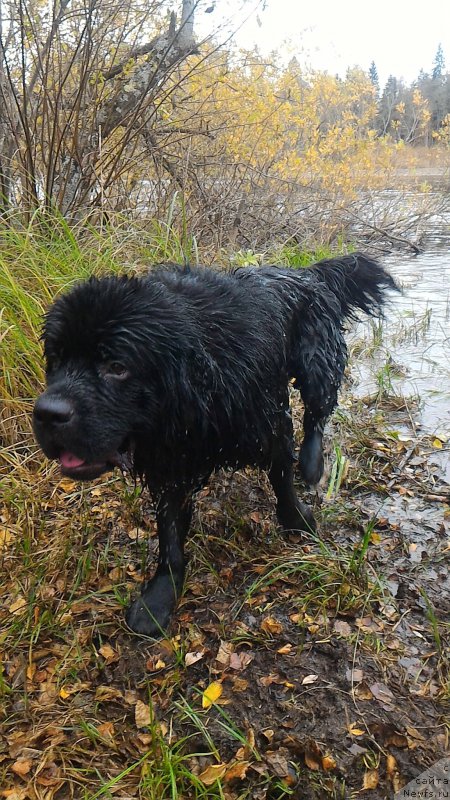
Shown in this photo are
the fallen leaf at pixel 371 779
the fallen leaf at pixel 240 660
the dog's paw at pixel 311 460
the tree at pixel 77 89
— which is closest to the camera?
the fallen leaf at pixel 371 779

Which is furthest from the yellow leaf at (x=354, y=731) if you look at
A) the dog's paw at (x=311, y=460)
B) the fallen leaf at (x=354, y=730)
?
the dog's paw at (x=311, y=460)

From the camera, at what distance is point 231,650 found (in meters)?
2.08

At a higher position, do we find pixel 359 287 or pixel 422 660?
pixel 359 287

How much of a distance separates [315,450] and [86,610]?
1443 millimetres

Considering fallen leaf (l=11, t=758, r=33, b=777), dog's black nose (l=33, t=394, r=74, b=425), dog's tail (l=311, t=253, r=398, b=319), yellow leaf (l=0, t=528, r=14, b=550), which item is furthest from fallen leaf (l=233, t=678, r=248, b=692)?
dog's tail (l=311, t=253, r=398, b=319)

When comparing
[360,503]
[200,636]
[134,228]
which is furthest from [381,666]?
[134,228]

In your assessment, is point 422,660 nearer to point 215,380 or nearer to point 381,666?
point 381,666

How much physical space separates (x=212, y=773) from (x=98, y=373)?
3.90 ft

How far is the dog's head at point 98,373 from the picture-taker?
168 cm

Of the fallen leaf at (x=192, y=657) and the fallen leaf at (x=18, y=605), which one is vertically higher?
the fallen leaf at (x=18, y=605)

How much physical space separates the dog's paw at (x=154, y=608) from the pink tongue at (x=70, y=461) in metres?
0.72

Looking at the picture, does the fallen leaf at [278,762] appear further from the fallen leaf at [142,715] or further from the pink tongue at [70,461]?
the pink tongue at [70,461]

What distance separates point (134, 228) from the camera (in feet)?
14.5

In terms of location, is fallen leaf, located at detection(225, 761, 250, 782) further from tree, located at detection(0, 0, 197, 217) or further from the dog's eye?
tree, located at detection(0, 0, 197, 217)
